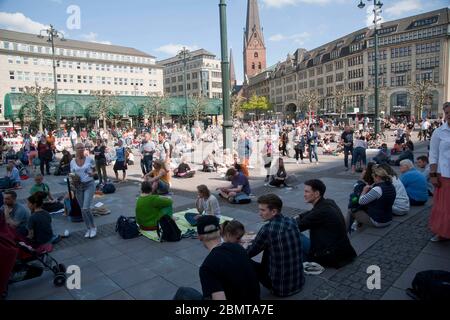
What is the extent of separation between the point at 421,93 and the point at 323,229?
57.3 metres

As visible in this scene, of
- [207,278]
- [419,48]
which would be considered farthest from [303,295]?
[419,48]

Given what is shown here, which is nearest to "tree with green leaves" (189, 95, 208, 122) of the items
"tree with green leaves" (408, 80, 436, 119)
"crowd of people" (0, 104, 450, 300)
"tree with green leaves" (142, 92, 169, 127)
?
"tree with green leaves" (142, 92, 169, 127)

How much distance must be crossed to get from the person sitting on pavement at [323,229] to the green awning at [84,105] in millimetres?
51059

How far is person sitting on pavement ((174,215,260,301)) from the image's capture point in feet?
10.0

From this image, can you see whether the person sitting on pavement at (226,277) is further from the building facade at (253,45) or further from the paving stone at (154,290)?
the building facade at (253,45)

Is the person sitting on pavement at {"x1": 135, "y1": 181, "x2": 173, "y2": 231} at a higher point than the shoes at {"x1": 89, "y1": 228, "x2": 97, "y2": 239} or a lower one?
higher

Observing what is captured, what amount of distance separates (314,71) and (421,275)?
3913 inches

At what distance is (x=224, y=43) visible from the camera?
428 inches

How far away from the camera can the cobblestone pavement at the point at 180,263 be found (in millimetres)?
4562

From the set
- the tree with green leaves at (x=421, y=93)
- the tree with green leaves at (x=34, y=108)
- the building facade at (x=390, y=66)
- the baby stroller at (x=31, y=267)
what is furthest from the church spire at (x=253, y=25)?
the baby stroller at (x=31, y=267)

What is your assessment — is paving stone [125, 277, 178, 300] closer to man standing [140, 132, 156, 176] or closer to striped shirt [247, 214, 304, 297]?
striped shirt [247, 214, 304, 297]

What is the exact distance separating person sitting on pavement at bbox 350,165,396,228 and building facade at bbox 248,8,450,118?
58901 mm

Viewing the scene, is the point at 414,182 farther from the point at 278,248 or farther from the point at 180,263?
the point at 180,263

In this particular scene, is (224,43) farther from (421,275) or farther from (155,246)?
(421,275)
